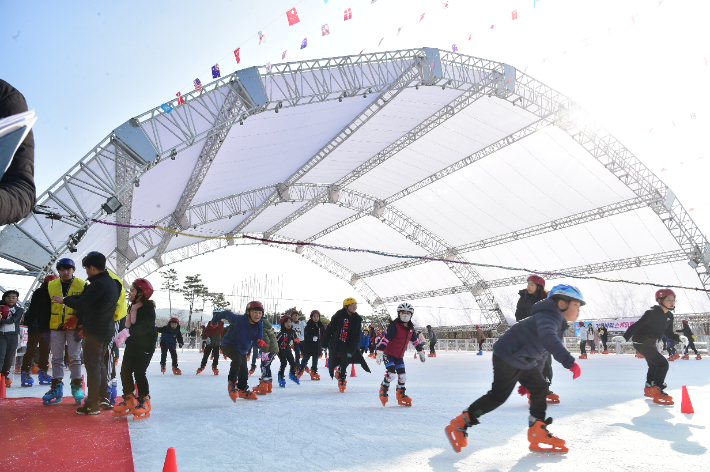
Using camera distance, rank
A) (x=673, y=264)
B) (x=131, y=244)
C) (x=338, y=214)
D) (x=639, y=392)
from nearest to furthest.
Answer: (x=639, y=392) < (x=673, y=264) < (x=131, y=244) < (x=338, y=214)

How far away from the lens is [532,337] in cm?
Result: 321

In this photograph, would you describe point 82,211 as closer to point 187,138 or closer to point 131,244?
point 187,138

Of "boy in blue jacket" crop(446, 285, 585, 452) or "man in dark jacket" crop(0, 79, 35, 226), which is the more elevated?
"man in dark jacket" crop(0, 79, 35, 226)

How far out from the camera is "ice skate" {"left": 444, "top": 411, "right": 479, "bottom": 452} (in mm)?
3029

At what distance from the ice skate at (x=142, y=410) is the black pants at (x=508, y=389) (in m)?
2.90

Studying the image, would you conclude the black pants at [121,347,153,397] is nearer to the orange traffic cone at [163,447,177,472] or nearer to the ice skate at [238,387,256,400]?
the ice skate at [238,387,256,400]

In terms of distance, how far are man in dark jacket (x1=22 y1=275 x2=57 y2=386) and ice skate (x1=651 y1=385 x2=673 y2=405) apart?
6.54 metres

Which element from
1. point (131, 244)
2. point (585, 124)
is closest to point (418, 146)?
point (585, 124)

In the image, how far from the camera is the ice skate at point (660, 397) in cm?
509

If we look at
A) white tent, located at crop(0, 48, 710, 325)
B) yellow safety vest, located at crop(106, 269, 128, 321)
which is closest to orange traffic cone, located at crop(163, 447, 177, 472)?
yellow safety vest, located at crop(106, 269, 128, 321)

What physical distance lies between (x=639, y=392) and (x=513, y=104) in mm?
13294

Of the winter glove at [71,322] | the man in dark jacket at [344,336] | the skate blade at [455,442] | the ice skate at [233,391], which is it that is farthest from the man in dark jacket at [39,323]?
the skate blade at [455,442]

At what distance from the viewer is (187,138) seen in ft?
42.2

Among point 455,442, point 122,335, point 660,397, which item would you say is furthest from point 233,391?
point 660,397
